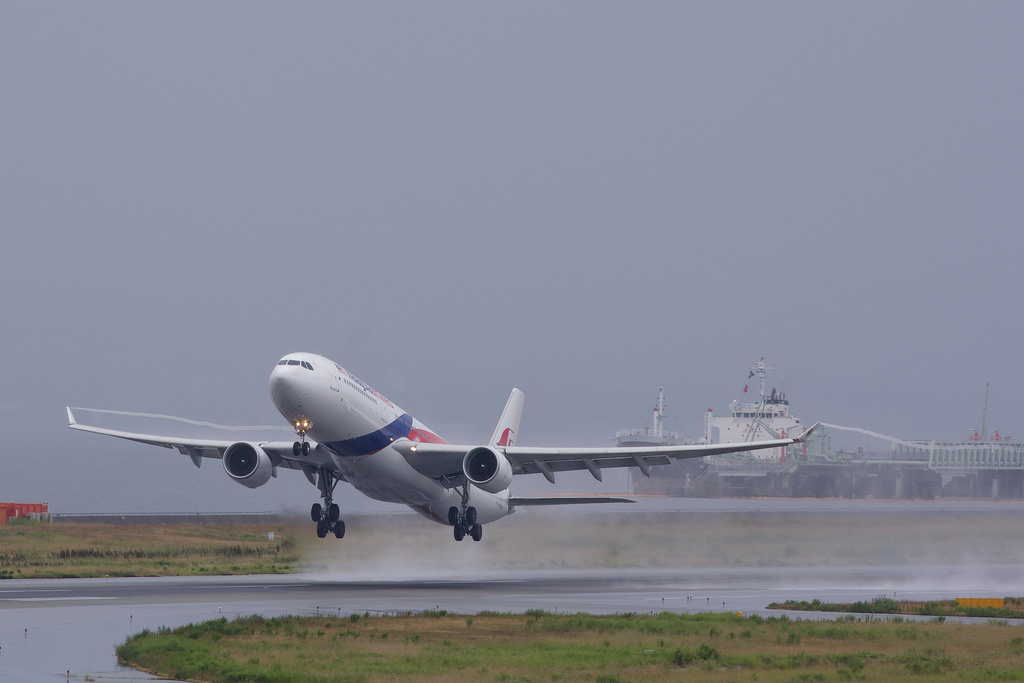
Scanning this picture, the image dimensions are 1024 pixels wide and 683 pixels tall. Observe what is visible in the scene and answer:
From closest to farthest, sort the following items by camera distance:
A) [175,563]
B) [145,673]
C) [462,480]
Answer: [145,673], [462,480], [175,563]

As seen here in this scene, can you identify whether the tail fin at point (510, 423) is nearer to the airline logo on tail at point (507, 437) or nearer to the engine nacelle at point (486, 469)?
the airline logo on tail at point (507, 437)

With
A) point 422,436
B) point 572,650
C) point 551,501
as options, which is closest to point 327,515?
point 422,436

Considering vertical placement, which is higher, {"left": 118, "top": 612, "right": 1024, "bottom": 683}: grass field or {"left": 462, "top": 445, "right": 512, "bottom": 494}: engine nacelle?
{"left": 462, "top": 445, "right": 512, "bottom": 494}: engine nacelle

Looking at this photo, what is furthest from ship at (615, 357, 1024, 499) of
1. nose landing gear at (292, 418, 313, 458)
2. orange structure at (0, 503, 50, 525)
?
nose landing gear at (292, 418, 313, 458)

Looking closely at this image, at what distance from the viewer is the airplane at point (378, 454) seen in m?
34.5

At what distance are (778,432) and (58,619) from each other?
124 metres

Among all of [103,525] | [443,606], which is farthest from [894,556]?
[103,525]

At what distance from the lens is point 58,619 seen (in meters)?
28.2

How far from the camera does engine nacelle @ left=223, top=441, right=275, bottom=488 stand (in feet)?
128

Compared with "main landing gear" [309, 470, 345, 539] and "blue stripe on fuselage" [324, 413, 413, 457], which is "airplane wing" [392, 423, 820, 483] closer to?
"blue stripe on fuselage" [324, 413, 413, 457]

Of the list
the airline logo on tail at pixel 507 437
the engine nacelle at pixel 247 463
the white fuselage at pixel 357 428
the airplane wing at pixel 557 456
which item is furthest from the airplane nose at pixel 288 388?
the airline logo on tail at pixel 507 437

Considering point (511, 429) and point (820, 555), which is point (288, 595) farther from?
point (820, 555)

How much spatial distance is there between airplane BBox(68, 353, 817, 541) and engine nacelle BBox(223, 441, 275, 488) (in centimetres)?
3

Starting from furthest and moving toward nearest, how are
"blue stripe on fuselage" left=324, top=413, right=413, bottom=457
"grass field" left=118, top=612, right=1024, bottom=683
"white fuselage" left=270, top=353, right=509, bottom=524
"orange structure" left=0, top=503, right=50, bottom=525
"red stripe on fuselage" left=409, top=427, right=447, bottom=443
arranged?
1. "orange structure" left=0, top=503, right=50, bottom=525
2. "red stripe on fuselage" left=409, top=427, right=447, bottom=443
3. "blue stripe on fuselage" left=324, top=413, right=413, bottom=457
4. "white fuselage" left=270, top=353, right=509, bottom=524
5. "grass field" left=118, top=612, right=1024, bottom=683
